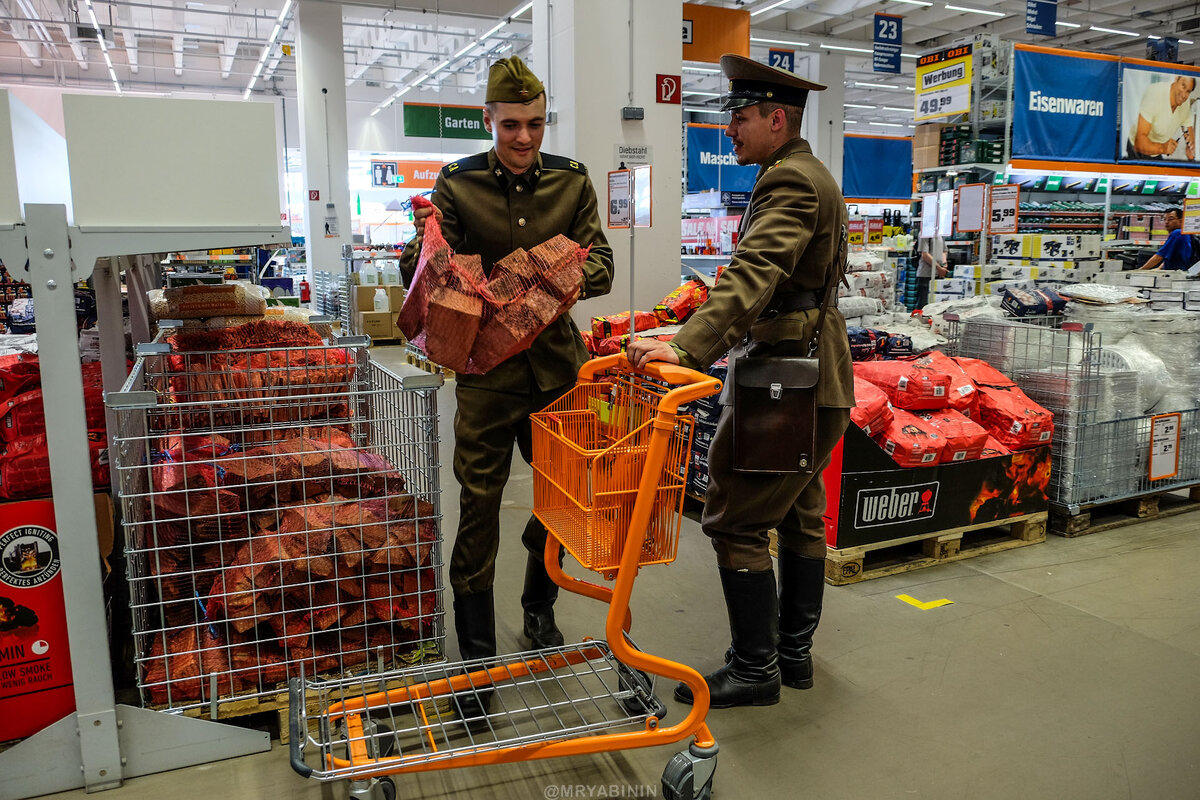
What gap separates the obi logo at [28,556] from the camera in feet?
7.33

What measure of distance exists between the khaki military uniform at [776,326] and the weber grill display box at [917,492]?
0.85m

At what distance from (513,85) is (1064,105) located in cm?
911

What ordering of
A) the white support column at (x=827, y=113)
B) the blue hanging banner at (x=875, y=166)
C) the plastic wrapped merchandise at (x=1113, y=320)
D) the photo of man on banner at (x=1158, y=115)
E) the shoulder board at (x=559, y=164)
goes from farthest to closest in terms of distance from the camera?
the blue hanging banner at (x=875, y=166) < the white support column at (x=827, y=113) < the photo of man on banner at (x=1158, y=115) < the plastic wrapped merchandise at (x=1113, y=320) < the shoulder board at (x=559, y=164)

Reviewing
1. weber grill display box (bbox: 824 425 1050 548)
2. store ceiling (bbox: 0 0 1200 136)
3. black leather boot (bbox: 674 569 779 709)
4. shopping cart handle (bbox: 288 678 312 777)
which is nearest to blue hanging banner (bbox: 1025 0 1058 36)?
store ceiling (bbox: 0 0 1200 136)

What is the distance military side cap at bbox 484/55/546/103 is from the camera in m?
2.43

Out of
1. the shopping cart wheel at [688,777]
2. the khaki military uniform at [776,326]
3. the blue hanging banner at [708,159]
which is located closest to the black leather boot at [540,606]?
the khaki military uniform at [776,326]

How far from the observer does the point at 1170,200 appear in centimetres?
1255

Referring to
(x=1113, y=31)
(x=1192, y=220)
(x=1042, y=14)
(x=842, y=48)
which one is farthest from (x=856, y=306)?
(x=1113, y=31)

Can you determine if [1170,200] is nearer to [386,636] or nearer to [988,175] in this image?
[988,175]

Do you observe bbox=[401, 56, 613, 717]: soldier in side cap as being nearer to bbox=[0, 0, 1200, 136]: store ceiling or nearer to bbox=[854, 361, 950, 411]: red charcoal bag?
bbox=[854, 361, 950, 411]: red charcoal bag

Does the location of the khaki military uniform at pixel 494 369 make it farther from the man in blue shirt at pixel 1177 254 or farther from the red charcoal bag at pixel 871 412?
the man in blue shirt at pixel 1177 254

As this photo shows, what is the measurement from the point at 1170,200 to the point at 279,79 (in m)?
21.6

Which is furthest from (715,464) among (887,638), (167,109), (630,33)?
(630,33)

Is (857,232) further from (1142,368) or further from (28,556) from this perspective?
(28,556)
